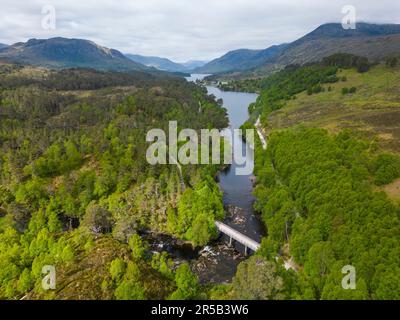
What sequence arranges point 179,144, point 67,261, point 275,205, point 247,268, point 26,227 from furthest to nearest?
point 179,144 → point 26,227 → point 275,205 → point 67,261 → point 247,268

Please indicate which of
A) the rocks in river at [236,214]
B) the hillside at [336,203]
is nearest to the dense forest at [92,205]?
the rocks in river at [236,214]

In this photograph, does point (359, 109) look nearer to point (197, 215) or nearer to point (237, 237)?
point (237, 237)

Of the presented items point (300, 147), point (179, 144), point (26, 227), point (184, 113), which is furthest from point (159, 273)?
point (184, 113)

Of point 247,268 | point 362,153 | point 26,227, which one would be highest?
point 362,153

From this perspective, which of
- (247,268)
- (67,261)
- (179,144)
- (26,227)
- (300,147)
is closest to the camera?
(247,268)

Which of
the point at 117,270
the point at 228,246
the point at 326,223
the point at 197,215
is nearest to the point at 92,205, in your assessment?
the point at 197,215

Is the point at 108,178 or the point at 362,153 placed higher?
the point at 362,153

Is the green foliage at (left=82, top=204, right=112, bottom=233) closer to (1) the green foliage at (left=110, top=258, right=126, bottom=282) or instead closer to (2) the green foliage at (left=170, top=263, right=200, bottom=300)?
(1) the green foliage at (left=110, top=258, right=126, bottom=282)

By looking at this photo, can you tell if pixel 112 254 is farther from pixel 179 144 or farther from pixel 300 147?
pixel 179 144
